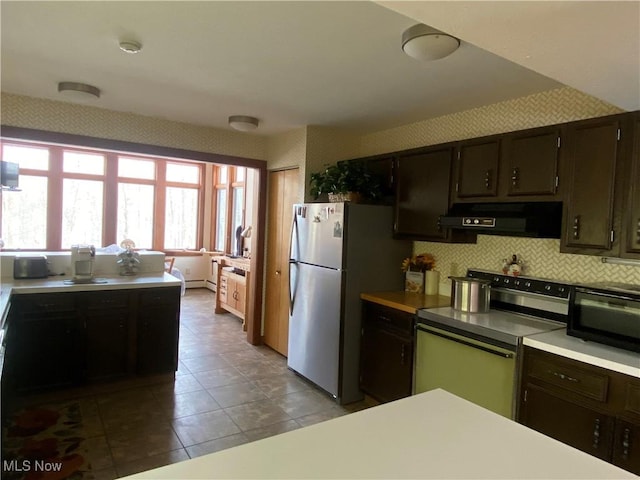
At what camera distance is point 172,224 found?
27.9ft

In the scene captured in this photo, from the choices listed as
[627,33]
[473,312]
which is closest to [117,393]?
[473,312]

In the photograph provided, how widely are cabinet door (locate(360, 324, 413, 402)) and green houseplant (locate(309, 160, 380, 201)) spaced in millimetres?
1174

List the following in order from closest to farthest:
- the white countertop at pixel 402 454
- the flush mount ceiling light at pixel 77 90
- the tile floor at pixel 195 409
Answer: the white countertop at pixel 402 454 < the tile floor at pixel 195 409 < the flush mount ceiling light at pixel 77 90

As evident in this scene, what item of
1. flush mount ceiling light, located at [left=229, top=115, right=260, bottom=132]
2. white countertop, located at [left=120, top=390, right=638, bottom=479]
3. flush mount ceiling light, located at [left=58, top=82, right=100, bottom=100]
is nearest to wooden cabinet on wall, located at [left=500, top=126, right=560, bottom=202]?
white countertop, located at [left=120, top=390, right=638, bottom=479]

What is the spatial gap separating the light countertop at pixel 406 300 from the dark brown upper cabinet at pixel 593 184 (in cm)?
102

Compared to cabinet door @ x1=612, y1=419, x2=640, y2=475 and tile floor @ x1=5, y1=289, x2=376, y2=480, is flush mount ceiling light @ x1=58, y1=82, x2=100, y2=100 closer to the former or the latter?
tile floor @ x1=5, y1=289, x2=376, y2=480

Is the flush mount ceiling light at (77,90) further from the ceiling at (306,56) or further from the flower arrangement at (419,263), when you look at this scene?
the flower arrangement at (419,263)

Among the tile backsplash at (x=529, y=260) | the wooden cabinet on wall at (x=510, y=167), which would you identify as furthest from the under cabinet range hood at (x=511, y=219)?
the tile backsplash at (x=529, y=260)

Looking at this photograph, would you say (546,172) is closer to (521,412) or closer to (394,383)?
(521,412)

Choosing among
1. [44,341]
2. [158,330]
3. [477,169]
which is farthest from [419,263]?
[44,341]

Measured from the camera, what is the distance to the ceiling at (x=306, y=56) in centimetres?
128

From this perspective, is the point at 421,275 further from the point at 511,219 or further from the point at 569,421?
the point at 569,421

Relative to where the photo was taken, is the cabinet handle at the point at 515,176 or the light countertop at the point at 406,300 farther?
the light countertop at the point at 406,300

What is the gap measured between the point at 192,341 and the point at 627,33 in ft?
15.9
